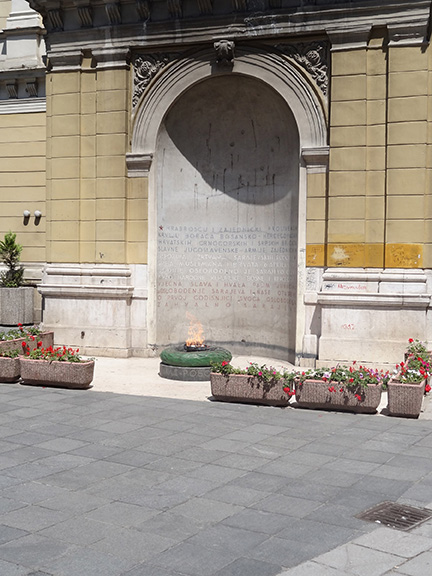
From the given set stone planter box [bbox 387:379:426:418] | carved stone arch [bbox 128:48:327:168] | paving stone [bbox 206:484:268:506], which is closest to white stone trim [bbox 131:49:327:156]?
carved stone arch [bbox 128:48:327:168]

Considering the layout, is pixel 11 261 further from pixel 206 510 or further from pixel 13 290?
pixel 206 510

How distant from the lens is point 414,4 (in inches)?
578

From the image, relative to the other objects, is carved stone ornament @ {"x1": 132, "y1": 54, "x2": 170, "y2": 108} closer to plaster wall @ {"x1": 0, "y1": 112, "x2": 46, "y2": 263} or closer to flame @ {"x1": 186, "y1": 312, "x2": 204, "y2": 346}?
plaster wall @ {"x1": 0, "y1": 112, "x2": 46, "y2": 263}

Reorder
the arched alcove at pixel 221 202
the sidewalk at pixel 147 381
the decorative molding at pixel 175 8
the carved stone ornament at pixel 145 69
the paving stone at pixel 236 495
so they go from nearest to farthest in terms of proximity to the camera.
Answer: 1. the paving stone at pixel 236 495
2. the sidewalk at pixel 147 381
3. the decorative molding at pixel 175 8
4. the arched alcove at pixel 221 202
5. the carved stone ornament at pixel 145 69

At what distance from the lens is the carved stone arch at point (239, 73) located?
15.7 metres

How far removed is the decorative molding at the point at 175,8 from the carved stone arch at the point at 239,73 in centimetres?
98

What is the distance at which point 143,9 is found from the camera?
16688mm

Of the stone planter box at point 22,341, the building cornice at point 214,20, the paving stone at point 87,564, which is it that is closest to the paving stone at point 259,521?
the paving stone at point 87,564

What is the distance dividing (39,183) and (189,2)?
686cm

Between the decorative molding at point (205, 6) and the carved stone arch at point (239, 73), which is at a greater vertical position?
the decorative molding at point (205, 6)

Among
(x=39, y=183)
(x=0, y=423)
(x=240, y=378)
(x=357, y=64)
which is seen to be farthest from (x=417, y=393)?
(x=39, y=183)

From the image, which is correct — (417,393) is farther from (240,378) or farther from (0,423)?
(0,423)

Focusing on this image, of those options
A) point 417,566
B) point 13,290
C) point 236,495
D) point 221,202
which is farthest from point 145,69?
point 417,566

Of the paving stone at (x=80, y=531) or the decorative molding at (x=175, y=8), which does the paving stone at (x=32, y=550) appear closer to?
the paving stone at (x=80, y=531)
